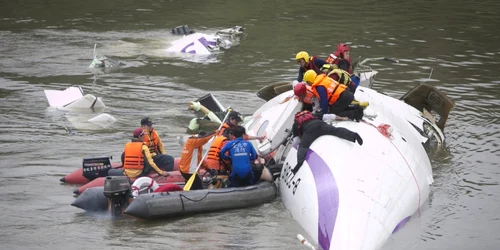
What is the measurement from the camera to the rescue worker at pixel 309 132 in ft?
41.1

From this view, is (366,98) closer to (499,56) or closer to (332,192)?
(332,192)

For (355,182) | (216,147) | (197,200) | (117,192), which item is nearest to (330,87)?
(216,147)

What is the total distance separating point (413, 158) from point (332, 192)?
8.31ft

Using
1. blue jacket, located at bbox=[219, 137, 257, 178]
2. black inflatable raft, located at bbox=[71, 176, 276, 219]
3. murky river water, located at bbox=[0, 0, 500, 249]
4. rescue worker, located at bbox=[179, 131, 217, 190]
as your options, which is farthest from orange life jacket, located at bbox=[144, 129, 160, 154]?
blue jacket, located at bbox=[219, 137, 257, 178]

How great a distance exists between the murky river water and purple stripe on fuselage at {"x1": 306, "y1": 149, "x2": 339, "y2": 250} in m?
0.69

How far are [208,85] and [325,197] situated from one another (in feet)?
38.0

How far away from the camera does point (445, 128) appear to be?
60.1 feet

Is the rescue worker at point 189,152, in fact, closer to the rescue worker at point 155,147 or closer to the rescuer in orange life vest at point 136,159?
the rescuer in orange life vest at point 136,159

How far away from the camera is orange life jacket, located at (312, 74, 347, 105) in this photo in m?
13.6

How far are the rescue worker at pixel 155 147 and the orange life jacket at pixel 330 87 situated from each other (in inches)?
112

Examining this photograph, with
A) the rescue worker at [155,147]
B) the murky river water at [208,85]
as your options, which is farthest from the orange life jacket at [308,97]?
the rescue worker at [155,147]

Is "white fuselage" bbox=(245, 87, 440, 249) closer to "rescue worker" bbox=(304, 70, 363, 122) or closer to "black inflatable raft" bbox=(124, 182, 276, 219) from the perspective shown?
"rescue worker" bbox=(304, 70, 363, 122)

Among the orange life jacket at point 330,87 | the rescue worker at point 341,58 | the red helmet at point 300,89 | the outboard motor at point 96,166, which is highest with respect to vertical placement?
the orange life jacket at point 330,87

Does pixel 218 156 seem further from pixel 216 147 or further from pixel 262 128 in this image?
pixel 262 128
